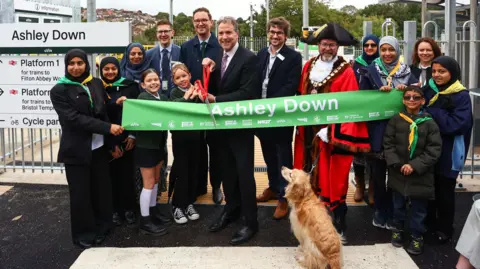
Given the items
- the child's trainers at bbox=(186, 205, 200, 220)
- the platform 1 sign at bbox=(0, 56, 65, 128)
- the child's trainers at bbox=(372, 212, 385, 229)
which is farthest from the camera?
the platform 1 sign at bbox=(0, 56, 65, 128)

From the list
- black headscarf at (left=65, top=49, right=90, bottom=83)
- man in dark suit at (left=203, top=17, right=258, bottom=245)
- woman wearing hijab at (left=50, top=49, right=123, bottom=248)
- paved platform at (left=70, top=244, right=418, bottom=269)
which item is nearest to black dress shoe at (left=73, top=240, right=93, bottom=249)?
woman wearing hijab at (left=50, top=49, right=123, bottom=248)

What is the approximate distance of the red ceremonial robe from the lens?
183 inches

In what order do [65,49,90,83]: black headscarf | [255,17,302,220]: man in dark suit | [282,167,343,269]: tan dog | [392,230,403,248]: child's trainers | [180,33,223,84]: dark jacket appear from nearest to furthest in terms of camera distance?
[282,167,343,269]: tan dog
[65,49,90,83]: black headscarf
[392,230,403,248]: child's trainers
[255,17,302,220]: man in dark suit
[180,33,223,84]: dark jacket

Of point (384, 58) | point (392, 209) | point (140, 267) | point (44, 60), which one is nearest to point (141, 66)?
point (44, 60)

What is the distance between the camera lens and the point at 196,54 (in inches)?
225

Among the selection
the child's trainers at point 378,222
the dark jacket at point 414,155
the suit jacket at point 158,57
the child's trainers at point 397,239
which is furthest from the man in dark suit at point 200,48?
the child's trainers at point 397,239

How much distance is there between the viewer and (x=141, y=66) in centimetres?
555

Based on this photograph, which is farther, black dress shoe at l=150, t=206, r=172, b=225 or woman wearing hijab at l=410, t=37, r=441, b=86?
black dress shoe at l=150, t=206, r=172, b=225

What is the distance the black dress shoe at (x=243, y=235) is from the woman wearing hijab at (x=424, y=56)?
2408 millimetres

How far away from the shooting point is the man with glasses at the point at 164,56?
593cm

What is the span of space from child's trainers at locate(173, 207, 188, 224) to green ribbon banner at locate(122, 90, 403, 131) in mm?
1099

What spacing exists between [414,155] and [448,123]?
46 centimetres

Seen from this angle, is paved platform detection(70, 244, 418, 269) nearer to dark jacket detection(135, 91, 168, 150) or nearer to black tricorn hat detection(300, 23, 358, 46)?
dark jacket detection(135, 91, 168, 150)

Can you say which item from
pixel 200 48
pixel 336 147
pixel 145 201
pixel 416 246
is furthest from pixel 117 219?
pixel 416 246
